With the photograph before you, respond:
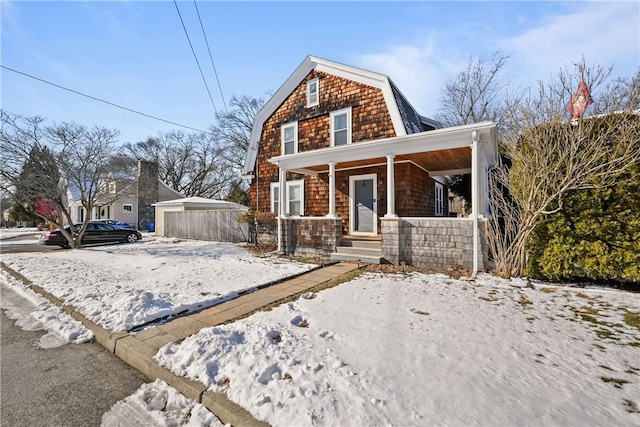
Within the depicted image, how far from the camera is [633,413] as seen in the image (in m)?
2.02

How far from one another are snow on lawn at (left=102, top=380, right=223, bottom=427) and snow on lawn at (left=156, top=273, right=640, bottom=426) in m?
0.20

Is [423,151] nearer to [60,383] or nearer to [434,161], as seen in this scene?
[434,161]

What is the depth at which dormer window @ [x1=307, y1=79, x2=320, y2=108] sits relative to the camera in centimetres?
1185

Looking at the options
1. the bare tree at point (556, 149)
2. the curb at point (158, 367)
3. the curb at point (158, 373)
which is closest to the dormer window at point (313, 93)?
the bare tree at point (556, 149)

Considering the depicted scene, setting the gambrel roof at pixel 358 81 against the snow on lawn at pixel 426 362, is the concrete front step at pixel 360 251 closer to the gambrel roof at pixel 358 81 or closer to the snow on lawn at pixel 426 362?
the snow on lawn at pixel 426 362

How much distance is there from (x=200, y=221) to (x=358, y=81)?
1130 cm

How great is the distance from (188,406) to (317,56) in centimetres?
1240

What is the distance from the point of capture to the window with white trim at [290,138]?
12344 mm

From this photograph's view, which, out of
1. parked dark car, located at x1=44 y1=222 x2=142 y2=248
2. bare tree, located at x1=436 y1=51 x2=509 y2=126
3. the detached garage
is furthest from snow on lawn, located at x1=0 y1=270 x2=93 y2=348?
bare tree, located at x1=436 y1=51 x2=509 y2=126

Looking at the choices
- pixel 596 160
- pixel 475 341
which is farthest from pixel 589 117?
pixel 475 341


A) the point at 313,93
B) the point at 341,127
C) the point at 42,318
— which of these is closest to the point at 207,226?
the point at 313,93

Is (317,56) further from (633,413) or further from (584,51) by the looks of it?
(633,413)

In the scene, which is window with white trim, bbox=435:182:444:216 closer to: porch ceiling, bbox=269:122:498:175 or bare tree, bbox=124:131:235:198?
porch ceiling, bbox=269:122:498:175

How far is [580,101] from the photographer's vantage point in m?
6.01
